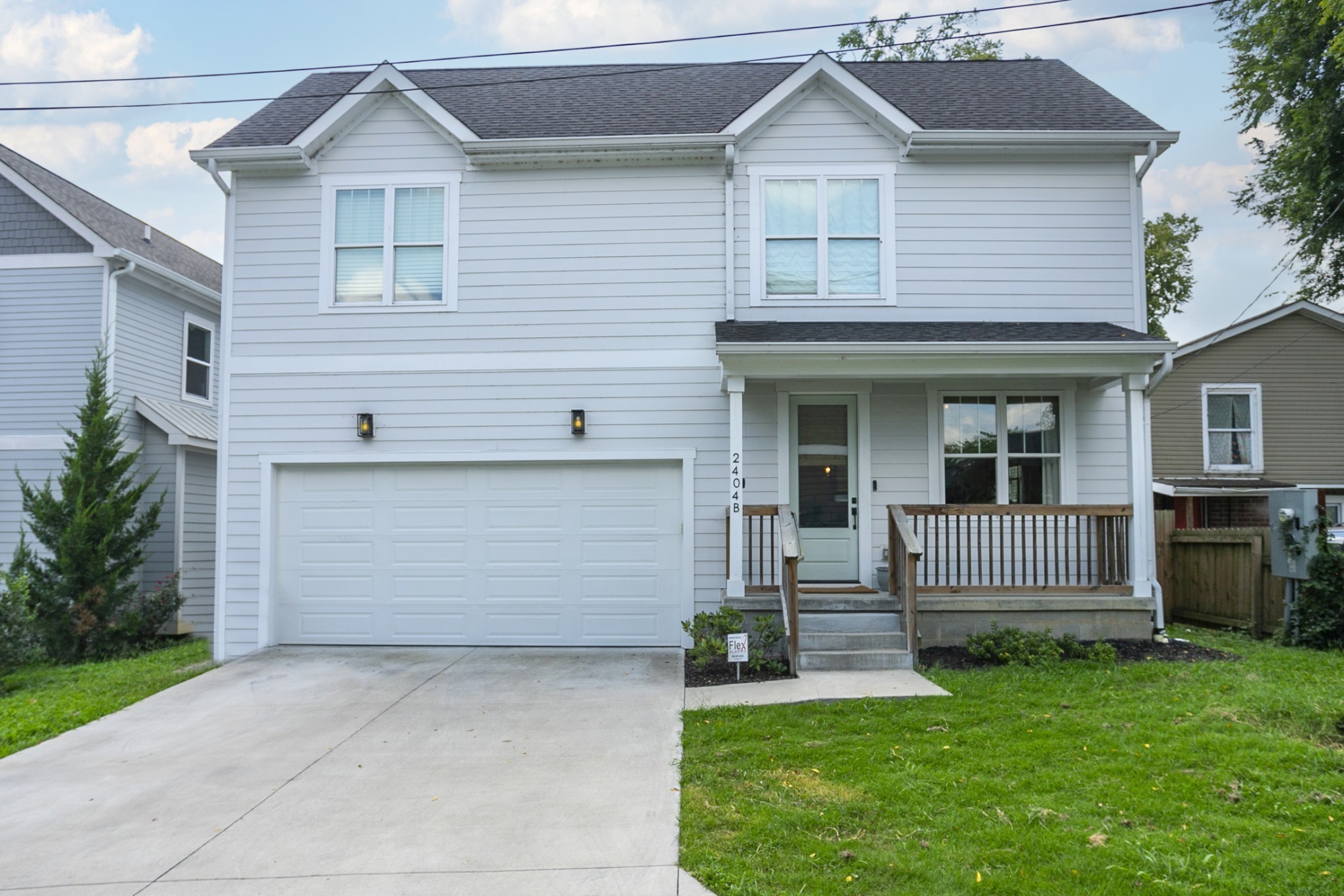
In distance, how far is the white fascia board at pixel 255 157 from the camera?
375 inches

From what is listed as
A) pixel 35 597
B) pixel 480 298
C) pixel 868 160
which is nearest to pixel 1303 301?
pixel 868 160

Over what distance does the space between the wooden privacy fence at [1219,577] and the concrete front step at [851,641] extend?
4.45 m

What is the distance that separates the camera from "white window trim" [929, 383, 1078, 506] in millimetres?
9258

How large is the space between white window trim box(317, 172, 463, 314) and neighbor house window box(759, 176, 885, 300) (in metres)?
3.36

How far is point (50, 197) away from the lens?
40.7ft

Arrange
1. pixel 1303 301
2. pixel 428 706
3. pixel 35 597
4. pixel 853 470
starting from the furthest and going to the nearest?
pixel 1303 301 → pixel 35 597 → pixel 853 470 → pixel 428 706

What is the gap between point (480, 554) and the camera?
378 inches

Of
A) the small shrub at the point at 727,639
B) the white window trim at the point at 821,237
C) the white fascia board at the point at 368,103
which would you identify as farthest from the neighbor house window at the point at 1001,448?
the white fascia board at the point at 368,103

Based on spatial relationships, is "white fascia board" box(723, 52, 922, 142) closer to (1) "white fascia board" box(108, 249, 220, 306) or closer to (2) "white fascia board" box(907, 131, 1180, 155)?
(2) "white fascia board" box(907, 131, 1180, 155)

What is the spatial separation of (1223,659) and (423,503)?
783 cm

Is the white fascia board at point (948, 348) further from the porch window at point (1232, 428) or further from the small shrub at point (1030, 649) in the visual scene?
the porch window at point (1232, 428)

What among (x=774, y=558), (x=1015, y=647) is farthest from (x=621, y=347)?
(x=1015, y=647)

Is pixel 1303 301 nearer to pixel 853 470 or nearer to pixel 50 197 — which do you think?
pixel 853 470

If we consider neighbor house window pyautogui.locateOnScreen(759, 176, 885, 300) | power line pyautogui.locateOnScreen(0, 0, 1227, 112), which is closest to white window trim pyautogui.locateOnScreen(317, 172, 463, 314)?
power line pyautogui.locateOnScreen(0, 0, 1227, 112)
